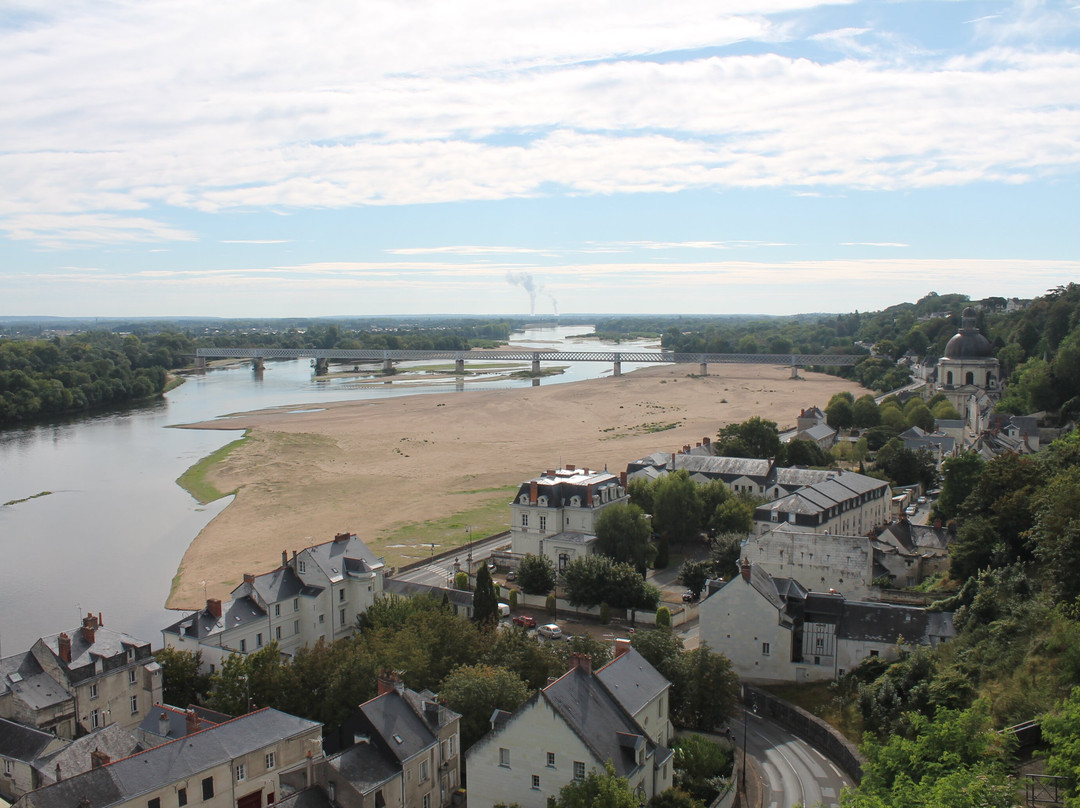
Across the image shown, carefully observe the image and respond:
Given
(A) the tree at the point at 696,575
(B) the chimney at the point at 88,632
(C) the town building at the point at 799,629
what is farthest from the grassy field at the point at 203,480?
(C) the town building at the point at 799,629

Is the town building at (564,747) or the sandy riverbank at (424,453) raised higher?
the town building at (564,747)

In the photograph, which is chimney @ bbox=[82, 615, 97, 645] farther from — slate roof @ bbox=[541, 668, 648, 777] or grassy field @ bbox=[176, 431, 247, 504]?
grassy field @ bbox=[176, 431, 247, 504]

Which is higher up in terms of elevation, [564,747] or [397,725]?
[564,747]

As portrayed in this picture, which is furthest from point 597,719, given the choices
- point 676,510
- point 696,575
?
point 676,510

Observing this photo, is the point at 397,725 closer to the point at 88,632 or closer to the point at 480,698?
the point at 480,698

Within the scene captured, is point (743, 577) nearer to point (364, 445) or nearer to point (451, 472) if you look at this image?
point (451, 472)

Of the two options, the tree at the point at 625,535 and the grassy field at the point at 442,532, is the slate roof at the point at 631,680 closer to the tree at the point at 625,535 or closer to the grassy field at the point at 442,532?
the tree at the point at 625,535
